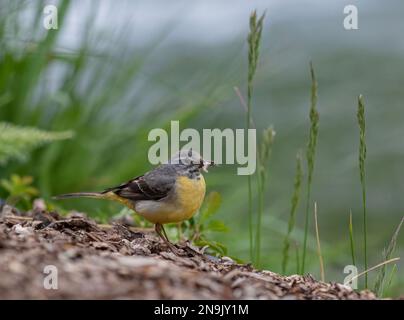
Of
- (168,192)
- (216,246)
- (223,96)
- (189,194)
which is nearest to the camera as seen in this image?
(216,246)

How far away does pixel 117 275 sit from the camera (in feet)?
11.9

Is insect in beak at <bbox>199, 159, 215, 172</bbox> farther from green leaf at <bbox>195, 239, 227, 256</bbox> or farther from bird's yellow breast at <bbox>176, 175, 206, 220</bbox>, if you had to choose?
green leaf at <bbox>195, 239, 227, 256</bbox>

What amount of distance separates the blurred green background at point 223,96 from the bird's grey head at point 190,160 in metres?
0.75

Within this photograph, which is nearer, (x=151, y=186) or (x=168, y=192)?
(x=168, y=192)

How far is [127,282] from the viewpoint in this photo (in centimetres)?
358

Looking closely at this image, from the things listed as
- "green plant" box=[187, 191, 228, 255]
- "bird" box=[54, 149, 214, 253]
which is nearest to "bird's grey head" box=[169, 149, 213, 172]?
"bird" box=[54, 149, 214, 253]

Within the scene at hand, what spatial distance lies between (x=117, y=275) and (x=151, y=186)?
2.45 metres

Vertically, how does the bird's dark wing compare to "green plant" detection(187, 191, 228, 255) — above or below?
above

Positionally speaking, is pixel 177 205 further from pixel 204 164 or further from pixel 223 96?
pixel 223 96

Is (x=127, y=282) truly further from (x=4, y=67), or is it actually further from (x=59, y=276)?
(x=4, y=67)

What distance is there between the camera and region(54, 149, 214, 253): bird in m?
5.68

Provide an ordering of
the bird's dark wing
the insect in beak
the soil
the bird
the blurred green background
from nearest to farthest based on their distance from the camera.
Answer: the soil < the bird < the bird's dark wing < the insect in beak < the blurred green background

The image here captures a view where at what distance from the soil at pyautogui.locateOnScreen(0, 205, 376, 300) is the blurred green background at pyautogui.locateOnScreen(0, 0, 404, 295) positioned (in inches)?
74.6

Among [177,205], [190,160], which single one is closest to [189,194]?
[177,205]
